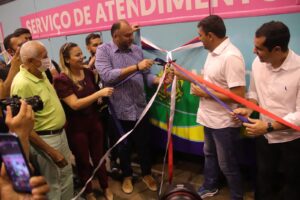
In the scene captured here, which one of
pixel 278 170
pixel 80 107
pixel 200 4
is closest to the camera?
pixel 278 170

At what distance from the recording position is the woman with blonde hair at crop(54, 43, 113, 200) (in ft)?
7.89

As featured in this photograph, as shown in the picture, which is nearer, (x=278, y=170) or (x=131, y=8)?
(x=278, y=170)

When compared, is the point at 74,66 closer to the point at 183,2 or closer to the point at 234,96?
the point at 183,2

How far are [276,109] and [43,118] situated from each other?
161 centimetres

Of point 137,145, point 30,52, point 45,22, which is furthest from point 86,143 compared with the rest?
point 45,22

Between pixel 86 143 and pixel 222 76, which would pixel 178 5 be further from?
pixel 86 143

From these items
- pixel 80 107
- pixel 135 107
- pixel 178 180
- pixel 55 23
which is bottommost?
pixel 178 180

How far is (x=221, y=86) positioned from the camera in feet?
7.30

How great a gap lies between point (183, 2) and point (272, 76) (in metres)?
1.18

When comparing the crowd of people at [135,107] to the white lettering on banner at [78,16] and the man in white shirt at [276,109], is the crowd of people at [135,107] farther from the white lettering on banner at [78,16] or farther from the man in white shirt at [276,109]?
the white lettering on banner at [78,16]

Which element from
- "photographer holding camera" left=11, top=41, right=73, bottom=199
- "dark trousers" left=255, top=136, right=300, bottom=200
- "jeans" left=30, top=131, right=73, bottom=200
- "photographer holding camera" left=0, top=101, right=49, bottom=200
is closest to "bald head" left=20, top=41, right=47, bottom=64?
"photographer holding camera" left=11, top=41, right=73, bottom=199

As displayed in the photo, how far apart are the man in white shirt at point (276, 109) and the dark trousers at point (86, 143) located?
127 centimetres

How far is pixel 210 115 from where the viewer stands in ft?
7.74

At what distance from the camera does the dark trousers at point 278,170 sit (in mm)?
1930
